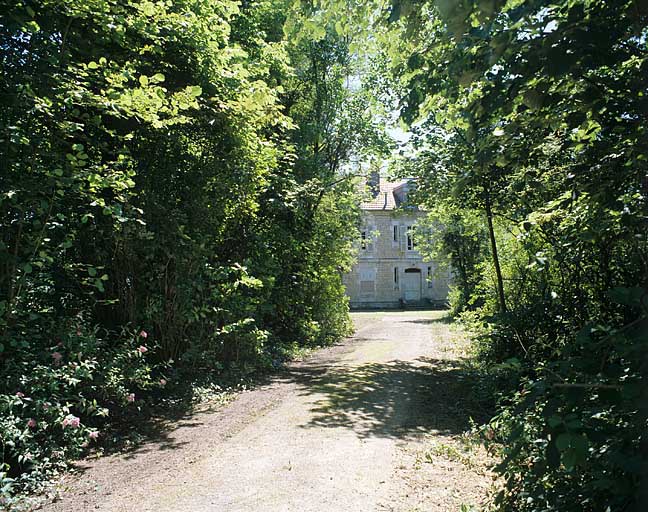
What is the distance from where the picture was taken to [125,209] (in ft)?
20.9

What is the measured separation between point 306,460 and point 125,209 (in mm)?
3812

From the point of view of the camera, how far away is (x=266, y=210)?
11.0 m

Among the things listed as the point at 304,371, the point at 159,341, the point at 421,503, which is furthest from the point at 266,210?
the point at 421,503

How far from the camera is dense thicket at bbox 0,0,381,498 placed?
4844mm

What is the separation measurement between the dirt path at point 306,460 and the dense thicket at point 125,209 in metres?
0.77

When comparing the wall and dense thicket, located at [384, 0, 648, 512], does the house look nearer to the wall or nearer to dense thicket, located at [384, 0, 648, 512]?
the wall

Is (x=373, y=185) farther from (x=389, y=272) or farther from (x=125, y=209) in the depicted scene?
(x=389, y=272)

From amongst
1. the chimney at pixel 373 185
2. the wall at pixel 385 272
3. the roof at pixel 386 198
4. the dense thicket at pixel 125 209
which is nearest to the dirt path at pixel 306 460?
the dense thicket at pixel 125 209

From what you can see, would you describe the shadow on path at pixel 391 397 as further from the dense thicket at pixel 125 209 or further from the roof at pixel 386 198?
the roof at pixel 386 198

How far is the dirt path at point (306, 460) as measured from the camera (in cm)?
397

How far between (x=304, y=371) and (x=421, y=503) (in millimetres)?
6555

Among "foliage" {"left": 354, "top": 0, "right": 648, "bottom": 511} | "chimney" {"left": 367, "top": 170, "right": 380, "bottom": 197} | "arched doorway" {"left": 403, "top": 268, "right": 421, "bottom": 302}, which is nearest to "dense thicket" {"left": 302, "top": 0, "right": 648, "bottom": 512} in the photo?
"foliage" {"left": 354, "top": 0, "right": 648, "bottom": 511}

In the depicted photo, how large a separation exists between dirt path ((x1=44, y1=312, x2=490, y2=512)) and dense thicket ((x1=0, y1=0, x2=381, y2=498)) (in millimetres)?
772

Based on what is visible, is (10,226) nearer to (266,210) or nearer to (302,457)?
(302,457)
